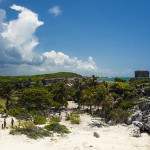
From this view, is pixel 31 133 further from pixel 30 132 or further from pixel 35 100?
pixel 35 100

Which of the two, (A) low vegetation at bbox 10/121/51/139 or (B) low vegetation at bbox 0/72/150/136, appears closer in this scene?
(A) low vegetation at bbox 10/121/51/139

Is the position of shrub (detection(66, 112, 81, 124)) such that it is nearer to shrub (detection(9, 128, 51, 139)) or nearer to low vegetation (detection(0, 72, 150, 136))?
low vegetation (detection(0, 72, 150, 136))

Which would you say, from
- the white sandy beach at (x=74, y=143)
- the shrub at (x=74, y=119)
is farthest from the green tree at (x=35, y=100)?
the white sandy beach at (x=74, y=143)

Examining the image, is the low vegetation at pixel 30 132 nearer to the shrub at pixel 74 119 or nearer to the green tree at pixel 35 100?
the shrub at pixel 74 119

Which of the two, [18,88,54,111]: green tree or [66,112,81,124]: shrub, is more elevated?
[18,88,54,111]: green tree

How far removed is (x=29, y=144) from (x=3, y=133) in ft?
15.9

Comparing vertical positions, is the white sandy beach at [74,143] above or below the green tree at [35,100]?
below

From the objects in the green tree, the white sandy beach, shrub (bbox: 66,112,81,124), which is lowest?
shrub (bbox: 66,112,81,124)

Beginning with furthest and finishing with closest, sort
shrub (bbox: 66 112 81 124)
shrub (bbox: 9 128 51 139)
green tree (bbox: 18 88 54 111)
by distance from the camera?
green tree (bbox: 18 88 54 111) → shrub (bbox: 66 112 81 124) → shrub (bbox: 9 128 51 139)

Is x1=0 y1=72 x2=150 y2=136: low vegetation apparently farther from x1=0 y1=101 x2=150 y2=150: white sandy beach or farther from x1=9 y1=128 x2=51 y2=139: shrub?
x1=0 y1=101 x2=150 y2=150: white sandy beach

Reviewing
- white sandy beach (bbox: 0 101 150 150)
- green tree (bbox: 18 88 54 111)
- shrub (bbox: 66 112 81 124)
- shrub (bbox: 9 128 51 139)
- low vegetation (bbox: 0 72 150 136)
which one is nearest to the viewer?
white sandy beach (bbox: 0 101 150 150)

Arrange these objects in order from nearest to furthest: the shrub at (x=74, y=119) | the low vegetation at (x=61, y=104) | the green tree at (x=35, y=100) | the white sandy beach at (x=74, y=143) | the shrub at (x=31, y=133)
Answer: the white sandy beach at (x=74, y=143)
the shrub at (x=31, y=133)
the shrub at (x=74, y=119)
the low vegetation at (x=61, y=104)
the green tree at (x=35, y=100)

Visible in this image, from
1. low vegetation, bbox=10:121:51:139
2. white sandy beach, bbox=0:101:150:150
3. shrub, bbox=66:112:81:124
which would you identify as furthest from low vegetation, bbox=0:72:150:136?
white sandy beach, bbox=0:101:150:150

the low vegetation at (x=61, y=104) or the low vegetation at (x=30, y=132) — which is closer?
the low vegetation at (x=30, y=132)
